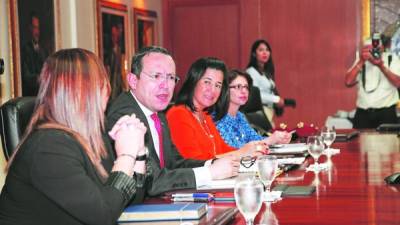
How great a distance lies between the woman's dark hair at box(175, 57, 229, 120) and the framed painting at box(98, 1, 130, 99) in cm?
321

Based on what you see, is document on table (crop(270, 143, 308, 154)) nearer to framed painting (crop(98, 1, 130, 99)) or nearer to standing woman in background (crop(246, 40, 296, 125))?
standing woman in background (crop(246, 40, 296, 125))

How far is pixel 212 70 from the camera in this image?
13.1ft

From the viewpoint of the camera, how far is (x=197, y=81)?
156 inches

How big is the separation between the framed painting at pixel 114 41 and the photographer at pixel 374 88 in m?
2.53

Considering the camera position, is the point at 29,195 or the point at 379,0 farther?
the point at 379,0

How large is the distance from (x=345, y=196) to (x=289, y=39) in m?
7.43

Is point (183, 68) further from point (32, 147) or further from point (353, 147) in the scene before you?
point (32, 147)

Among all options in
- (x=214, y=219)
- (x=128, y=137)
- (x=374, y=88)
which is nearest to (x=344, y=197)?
(x=214, y=219)

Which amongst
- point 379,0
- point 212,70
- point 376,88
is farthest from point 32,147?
point 379,0

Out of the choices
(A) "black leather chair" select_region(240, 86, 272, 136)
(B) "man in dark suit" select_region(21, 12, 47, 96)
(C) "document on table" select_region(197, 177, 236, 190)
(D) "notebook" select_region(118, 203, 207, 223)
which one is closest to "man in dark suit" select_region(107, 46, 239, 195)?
(C) "document on table" select_region(197, 177, 236, 190)

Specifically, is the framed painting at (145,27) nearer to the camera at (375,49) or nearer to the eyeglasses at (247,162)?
the camera at (375,49)

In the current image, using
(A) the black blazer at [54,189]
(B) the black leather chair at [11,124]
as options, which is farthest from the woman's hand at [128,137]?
(B) the black leather chair at [11,124]

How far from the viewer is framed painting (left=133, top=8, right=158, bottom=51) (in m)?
8.62

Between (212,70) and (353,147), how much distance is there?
102 centimetres
